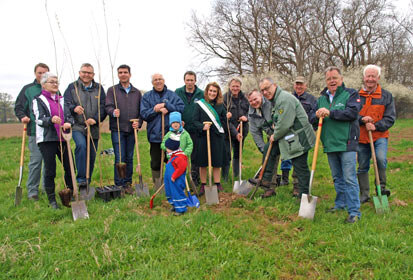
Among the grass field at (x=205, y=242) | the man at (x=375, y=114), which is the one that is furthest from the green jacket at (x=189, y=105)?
the man at (x=375, y=114)

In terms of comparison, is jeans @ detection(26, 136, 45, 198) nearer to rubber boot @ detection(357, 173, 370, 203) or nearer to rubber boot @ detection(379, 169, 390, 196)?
rubber boot @ detection(357, 173, 370, 203)

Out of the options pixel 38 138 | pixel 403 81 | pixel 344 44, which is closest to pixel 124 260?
pixel 38 138

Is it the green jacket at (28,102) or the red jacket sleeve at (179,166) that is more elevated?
the green jacket at (28,102)

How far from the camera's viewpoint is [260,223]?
4.28 metres

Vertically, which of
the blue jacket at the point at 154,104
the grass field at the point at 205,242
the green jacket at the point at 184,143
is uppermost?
the blue jacket at the point at 154,104

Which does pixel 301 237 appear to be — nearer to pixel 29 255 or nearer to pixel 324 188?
pixel 324 188

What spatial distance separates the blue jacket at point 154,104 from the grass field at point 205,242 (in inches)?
52.6

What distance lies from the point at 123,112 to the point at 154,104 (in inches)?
25.0

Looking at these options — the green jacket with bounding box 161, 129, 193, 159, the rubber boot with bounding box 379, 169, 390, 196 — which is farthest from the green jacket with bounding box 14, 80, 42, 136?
the rubber boot with bounding box 379, 169, 390, 196

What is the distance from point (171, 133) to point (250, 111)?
2061mm

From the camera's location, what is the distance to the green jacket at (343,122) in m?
4.08

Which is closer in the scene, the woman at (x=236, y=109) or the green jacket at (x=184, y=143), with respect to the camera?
the green jacket at (x=184, y=143)

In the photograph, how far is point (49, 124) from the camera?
4.69m

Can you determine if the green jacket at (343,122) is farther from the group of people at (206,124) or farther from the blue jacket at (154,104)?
the blue jacket at (154,104)
